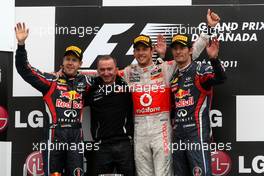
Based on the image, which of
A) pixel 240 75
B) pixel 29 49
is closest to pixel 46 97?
pixel 29 49

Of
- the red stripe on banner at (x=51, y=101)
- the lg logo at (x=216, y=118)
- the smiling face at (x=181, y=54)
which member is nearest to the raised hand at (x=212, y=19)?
the smiling face at (x=181, y=54)

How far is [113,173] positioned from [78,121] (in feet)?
1.52

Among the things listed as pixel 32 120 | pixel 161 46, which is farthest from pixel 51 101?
pixel 161 46

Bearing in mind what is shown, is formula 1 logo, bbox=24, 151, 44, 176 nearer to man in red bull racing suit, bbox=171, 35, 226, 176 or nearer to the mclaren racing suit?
the mclaren racing suit

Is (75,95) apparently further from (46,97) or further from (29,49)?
(29,49)

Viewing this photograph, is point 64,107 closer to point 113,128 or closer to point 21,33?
point 113,128

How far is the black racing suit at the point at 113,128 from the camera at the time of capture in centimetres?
325

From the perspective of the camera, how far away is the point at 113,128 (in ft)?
10.7

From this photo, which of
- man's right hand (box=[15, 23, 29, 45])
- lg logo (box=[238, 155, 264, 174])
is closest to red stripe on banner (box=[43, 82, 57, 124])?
man's right hand (box=[15, 23, 29, 45])

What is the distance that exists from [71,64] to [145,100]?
611mm

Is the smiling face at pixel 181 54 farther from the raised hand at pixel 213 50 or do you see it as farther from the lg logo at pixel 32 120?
the lg logo at pixel 32 120

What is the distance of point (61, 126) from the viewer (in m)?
3.29

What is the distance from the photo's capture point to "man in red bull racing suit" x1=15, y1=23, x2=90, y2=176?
3.25 metres

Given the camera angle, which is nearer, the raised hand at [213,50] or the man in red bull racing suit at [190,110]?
the raised hand at [213,50]
